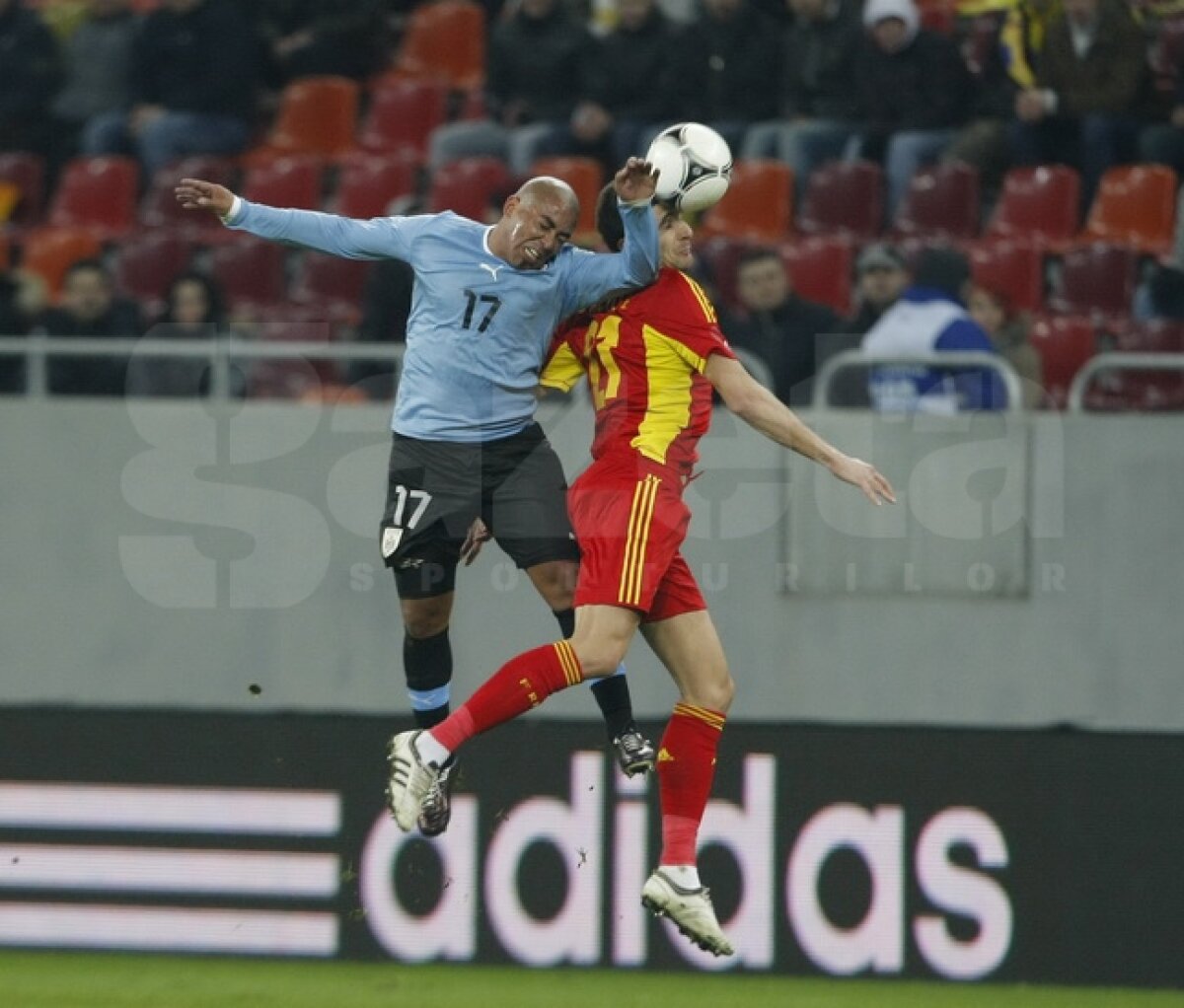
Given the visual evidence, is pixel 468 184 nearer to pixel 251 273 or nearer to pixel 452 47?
pixel 251 273

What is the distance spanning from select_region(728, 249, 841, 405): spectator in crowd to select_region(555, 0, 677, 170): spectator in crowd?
90.5 inches

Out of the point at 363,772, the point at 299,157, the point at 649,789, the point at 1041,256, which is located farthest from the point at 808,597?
the point at 299,157

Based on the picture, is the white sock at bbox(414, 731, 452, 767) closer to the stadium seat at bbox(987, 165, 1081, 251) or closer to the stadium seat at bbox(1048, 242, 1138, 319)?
the stadium seat at bbox(1048, 242, 1138, 319)

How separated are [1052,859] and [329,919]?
286 cm

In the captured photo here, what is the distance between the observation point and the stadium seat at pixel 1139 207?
11.1 meters

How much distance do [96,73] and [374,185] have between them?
201 centimetres

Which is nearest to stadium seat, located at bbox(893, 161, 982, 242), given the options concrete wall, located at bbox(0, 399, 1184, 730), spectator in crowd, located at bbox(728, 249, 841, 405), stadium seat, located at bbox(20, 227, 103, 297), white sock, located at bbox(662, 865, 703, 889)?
spectator in crowd, located at bbox(728, 249, 841, 405)

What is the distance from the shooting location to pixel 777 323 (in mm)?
9633

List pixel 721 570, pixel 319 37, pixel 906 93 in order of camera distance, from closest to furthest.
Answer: pixel 721 570 < pixel 906 93 < pixel 319 37

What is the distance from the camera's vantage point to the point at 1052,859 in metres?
9.05

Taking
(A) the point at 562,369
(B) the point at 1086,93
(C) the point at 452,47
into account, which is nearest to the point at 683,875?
(A) the point at 562,369

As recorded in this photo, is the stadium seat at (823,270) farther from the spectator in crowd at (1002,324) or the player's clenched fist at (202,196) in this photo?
the player's clenched fist at (202,196)

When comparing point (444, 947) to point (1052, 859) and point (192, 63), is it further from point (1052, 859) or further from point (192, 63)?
point (192, 63)

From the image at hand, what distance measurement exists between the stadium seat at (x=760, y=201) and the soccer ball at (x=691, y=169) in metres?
4.69
